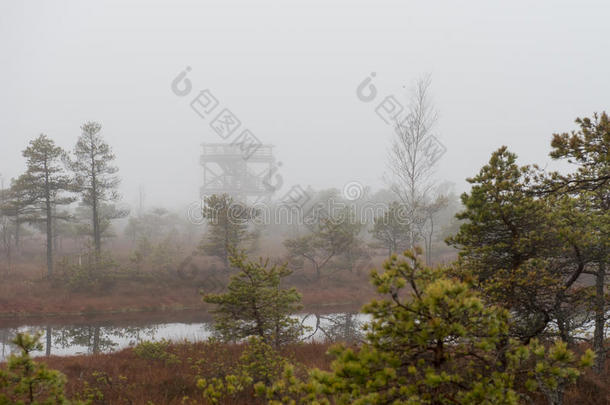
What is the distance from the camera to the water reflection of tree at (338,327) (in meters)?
15.1

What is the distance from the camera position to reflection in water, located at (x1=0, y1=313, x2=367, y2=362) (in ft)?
47.8

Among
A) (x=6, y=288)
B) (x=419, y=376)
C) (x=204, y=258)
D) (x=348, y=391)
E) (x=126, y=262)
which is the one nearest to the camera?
(x=348, y=391)

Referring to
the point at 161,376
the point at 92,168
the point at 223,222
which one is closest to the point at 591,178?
the point at 161,376

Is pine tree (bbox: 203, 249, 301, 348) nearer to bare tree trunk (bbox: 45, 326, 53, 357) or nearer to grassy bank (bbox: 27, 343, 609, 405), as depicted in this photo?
grassy bank (bbox: 27, 343, 609, 405)

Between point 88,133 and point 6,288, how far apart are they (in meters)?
12.4

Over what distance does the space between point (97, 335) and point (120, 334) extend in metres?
1.05

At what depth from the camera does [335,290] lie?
27.7 m

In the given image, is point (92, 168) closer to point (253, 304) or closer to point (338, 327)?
point (338, 327)

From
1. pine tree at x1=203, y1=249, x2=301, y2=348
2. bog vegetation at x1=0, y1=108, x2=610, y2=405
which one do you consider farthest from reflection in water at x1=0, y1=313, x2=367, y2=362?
pine tree at x1=203, y1=249, x2=301, y2=348

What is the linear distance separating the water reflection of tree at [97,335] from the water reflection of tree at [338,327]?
315 inches

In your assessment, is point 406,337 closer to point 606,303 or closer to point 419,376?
point 419,376

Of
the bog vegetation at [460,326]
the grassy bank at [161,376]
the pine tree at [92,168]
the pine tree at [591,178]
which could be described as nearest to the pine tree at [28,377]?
the bog vegetation at [460,326]

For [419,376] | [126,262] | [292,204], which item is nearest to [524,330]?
[419,376]

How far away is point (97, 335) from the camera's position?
1705 centimetres
